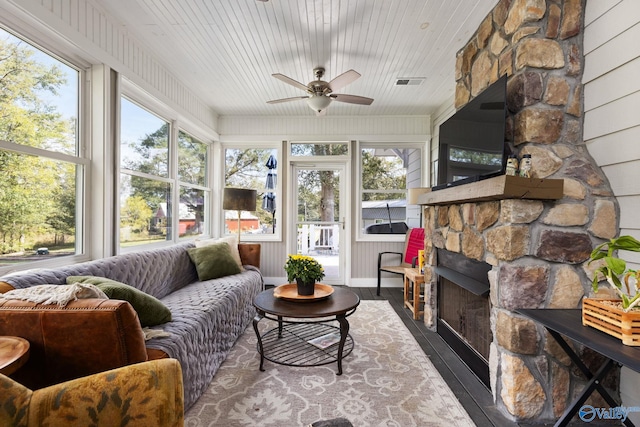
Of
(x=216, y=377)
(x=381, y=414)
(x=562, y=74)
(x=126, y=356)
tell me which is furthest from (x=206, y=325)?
(x=562, y=74)

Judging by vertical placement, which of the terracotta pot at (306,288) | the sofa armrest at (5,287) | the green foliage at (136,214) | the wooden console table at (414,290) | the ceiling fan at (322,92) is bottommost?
the wooden console table at (414,290)

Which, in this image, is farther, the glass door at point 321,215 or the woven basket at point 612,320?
the glass door at point 321,215

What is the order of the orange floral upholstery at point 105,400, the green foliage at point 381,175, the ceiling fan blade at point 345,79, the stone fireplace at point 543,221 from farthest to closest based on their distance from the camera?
the green foliage at point 381,175 → the ceiling fan blade at point 345,79 → the stone fireplace at point 543,221 → the orange floral upholstery at point 105,400

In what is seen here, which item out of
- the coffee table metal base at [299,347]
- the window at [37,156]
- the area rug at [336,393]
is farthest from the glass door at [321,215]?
the window at [37,156]

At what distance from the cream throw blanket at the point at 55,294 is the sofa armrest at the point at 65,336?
26 millimetres

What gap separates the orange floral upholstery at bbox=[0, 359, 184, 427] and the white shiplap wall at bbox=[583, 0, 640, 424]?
7.39 ft

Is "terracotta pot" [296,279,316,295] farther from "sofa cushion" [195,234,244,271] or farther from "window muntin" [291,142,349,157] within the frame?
"window muntin" [291,142,349,157]

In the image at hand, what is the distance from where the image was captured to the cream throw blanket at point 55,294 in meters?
1.23

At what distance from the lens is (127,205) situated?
292 cm

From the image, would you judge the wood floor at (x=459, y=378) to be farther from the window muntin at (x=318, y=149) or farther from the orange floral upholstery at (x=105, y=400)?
the window muntin at (x=318, y=149)

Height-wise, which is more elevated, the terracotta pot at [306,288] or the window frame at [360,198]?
the window frame at [360,198]

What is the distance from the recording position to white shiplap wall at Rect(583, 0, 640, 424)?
1.54 metres

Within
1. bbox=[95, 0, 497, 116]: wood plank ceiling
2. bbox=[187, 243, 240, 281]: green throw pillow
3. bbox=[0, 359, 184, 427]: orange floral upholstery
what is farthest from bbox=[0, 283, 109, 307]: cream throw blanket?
bbox=[95, 0, 497, 116]: wood plank ceiling

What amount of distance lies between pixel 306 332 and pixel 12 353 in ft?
7.10
